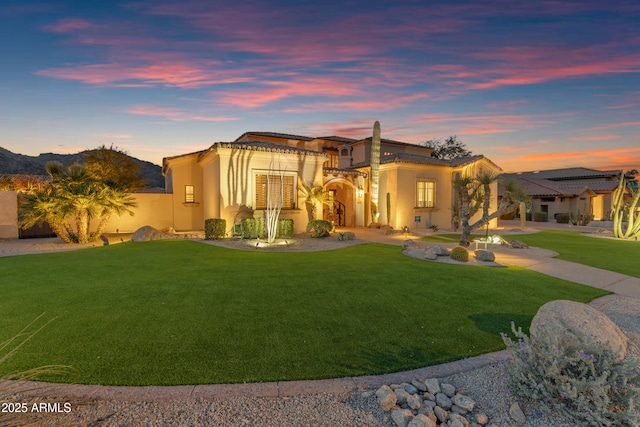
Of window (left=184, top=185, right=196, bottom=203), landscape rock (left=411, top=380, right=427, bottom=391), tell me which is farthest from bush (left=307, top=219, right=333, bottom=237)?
landscape rock (left=411, top=380, right=427, bottom=391)

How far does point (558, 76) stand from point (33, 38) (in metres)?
22.4

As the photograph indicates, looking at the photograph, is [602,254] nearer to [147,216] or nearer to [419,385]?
[419,385]

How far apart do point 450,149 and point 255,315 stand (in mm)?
45488

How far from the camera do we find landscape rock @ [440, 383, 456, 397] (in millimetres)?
2926

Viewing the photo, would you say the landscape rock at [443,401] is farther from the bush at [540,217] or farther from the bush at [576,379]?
the bush at [540,217]

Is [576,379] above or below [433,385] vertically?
above

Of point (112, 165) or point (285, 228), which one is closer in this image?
point (285, 228)

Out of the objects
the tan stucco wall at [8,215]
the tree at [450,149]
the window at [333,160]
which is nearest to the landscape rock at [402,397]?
the tan stucco wall at [8,215]

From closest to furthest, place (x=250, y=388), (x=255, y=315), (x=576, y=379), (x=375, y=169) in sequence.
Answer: (x=576, y=379) < (x=250, y=388) < (x=255, y=315) < (x=375, y=169)

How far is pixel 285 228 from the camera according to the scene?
14.6 metres

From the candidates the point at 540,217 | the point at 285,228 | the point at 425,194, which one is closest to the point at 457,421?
the point at 285,228

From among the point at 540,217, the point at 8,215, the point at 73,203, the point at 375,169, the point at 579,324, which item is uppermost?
the point at 375,169

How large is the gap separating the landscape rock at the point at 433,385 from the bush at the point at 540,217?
112 feet

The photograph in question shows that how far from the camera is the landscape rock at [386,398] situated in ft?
8.80
